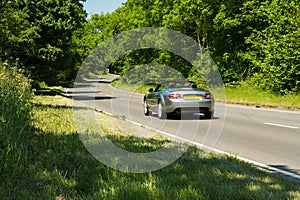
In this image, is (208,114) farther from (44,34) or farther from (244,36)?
(244,36)

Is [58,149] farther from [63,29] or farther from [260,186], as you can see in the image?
[63,29]

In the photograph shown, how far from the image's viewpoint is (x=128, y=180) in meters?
4.58

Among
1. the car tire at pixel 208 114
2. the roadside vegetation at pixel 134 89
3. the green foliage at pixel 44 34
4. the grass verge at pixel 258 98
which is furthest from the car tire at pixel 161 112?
the green foliage at pixel 44 34

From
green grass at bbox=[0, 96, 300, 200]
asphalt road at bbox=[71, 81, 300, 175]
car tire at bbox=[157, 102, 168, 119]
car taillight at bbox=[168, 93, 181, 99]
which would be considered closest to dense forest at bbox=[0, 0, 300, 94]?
car tire at bbox=[157, 102, 168, 119]

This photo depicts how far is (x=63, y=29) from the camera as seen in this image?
27984mm

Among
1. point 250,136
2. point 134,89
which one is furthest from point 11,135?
point 134,89

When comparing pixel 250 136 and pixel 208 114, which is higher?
pixel 208 114

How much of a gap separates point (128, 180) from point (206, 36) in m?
32.0

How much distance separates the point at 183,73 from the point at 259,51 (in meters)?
9.09

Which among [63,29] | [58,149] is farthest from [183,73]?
[58,149]

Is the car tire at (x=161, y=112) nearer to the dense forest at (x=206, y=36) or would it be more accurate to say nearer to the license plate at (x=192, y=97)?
the license plate at (x=192, y=97)

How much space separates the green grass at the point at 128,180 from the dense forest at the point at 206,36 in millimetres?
13394

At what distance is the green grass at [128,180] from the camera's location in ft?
13.3

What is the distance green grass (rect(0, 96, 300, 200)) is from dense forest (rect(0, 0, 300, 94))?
43.9 ft
